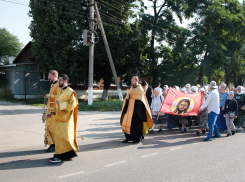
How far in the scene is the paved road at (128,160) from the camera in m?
4.43

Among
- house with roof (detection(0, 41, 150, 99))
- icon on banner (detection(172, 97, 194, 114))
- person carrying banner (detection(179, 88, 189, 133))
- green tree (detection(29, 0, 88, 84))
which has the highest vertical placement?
green tree (detection(29, 0, 88, 84))

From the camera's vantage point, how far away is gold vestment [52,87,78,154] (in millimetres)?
5135

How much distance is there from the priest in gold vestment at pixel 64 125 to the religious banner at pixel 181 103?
4472 millimetres

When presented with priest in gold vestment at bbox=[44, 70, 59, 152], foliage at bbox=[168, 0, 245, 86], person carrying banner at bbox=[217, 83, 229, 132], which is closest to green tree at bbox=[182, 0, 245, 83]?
foliage at bbox=[168, 0, 245, 86]

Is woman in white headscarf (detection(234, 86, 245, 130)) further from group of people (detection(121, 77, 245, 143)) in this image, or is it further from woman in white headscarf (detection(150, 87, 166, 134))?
woman in white headscarf (detection(150, 87, 166, 134))

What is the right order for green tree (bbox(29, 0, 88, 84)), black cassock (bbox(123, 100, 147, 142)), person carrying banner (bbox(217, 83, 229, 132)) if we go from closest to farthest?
black cassock (bbox(123, 100, 147, 142)) → person carrying banner (bbox(217, 83, 229, 132)) → green tree (bbox(29, 0, 88, 84))

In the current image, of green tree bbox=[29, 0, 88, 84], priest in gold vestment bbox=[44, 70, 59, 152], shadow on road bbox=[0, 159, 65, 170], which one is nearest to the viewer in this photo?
shadow on road bbox=[0, 159, 65, 170]

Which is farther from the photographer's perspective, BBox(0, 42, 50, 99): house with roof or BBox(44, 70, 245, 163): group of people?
BBox(0, 42, 50, 99): house with roof

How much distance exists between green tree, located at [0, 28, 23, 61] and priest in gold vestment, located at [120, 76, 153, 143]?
4177 centimetres

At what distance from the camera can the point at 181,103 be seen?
9.09 meters

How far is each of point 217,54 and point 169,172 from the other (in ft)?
73.6

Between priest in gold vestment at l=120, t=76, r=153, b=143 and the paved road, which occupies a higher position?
priest in gold vestment at l=120, t=76, r=153, b=143

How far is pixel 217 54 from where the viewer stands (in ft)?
79.9

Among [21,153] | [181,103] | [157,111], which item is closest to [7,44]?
[157,111]
